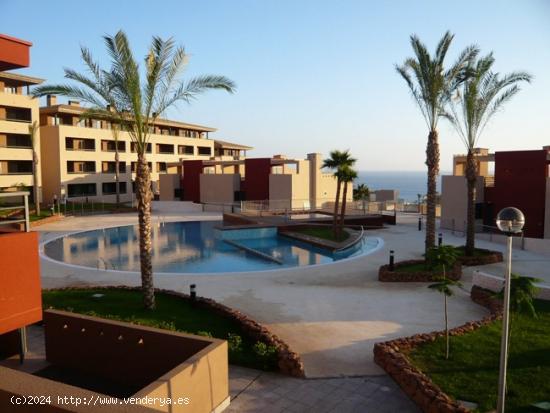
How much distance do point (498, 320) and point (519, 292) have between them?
169 inches

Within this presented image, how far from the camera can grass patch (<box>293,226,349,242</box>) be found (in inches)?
1075

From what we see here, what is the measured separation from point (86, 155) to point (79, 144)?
1.59 metres

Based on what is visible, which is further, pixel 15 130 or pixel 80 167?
pixel 80 167

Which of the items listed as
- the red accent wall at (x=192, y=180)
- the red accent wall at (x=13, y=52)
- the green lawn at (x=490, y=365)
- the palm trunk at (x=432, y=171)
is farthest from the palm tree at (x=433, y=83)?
the red accent wall at (x=192, y=180)

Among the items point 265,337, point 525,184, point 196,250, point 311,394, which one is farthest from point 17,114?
point 311,394

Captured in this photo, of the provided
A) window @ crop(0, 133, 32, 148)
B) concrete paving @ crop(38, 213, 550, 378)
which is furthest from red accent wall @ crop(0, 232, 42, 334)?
window @ crop(0, 133, 32, 148)

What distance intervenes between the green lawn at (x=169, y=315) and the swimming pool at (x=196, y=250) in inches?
243

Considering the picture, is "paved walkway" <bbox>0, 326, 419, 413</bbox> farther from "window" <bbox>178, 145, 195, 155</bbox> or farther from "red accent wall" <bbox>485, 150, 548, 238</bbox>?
"window" <bbox>178, 145, 195, 155</bbox>

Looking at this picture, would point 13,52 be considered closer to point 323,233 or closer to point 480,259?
point 480,259

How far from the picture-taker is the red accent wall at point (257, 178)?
43875 millimetres

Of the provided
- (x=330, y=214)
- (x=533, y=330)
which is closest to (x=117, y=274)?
(x=533, y=330)

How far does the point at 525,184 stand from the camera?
26.3 metres

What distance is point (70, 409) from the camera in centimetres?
508

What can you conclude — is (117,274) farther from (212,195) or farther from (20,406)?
(212,195)
